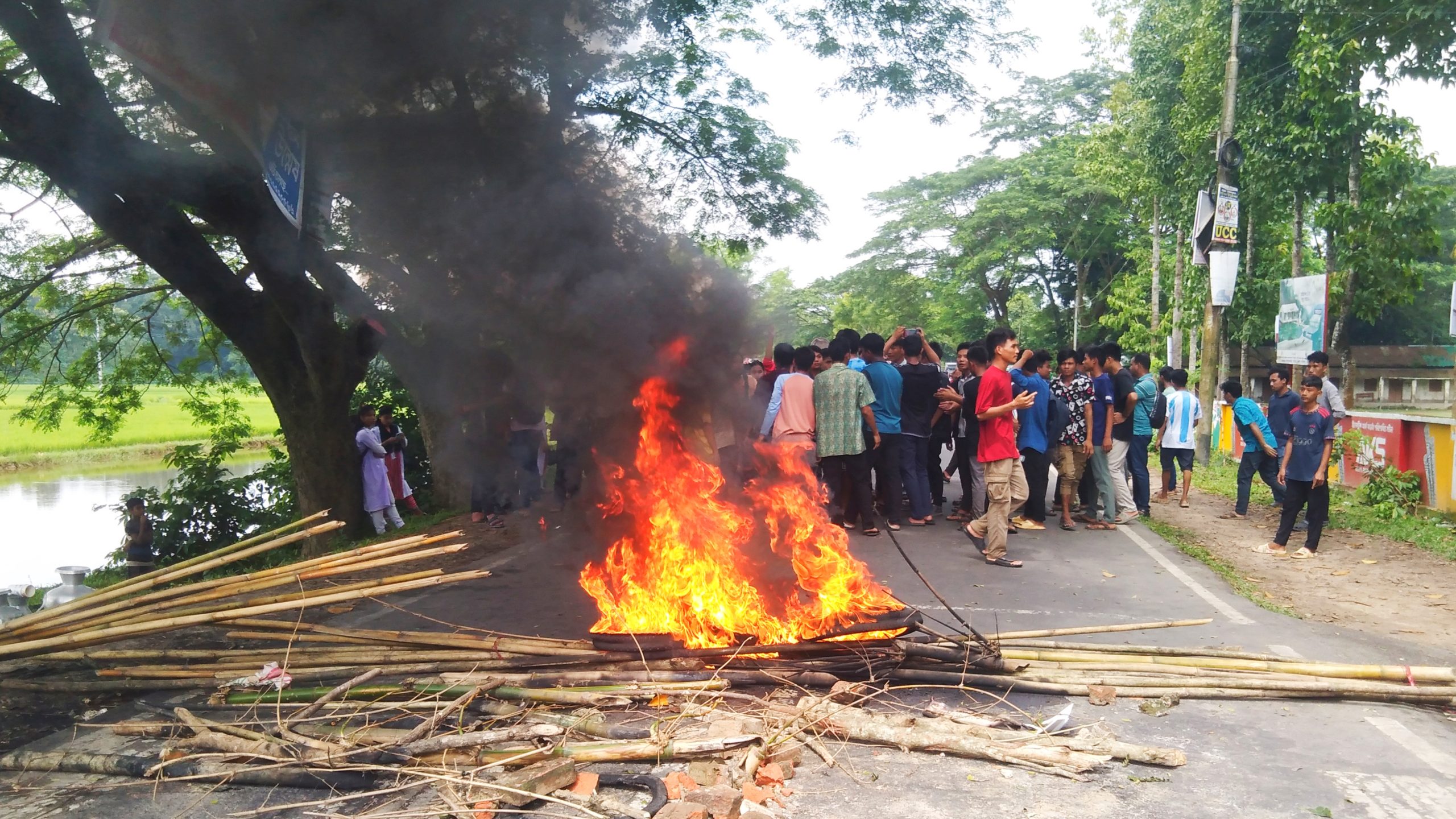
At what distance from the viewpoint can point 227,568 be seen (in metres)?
11.4

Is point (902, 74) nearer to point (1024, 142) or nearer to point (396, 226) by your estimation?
point (396, 226)

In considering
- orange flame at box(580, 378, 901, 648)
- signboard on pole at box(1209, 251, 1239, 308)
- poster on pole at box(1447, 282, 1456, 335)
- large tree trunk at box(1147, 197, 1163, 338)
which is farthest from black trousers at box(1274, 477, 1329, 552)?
large tree trunk at box(1147, 197, 1163, 338)

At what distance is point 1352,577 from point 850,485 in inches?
168

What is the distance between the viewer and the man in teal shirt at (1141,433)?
9.51 meters

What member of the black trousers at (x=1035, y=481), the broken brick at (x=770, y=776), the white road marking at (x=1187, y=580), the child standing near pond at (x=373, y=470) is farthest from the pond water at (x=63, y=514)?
the white road marking at (x=1187, y=580)

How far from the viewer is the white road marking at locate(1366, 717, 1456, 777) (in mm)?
3619

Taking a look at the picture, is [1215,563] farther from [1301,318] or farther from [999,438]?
[1301,318]

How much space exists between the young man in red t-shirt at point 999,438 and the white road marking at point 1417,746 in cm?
337

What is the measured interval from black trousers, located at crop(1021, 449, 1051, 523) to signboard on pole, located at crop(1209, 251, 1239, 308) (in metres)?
6.26

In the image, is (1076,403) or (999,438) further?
(1076,403)

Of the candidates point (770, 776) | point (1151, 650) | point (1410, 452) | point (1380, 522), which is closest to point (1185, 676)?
point (1151, 650)

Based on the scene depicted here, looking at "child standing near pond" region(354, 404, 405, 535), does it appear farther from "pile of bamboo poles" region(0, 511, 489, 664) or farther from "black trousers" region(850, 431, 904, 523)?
"pile of bamboo poles" region(0, 511, 489, 664)

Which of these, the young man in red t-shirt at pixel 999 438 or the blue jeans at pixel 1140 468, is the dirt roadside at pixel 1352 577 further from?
the young man in red t-shirt at pixel 999 438

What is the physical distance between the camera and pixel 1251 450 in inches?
391
